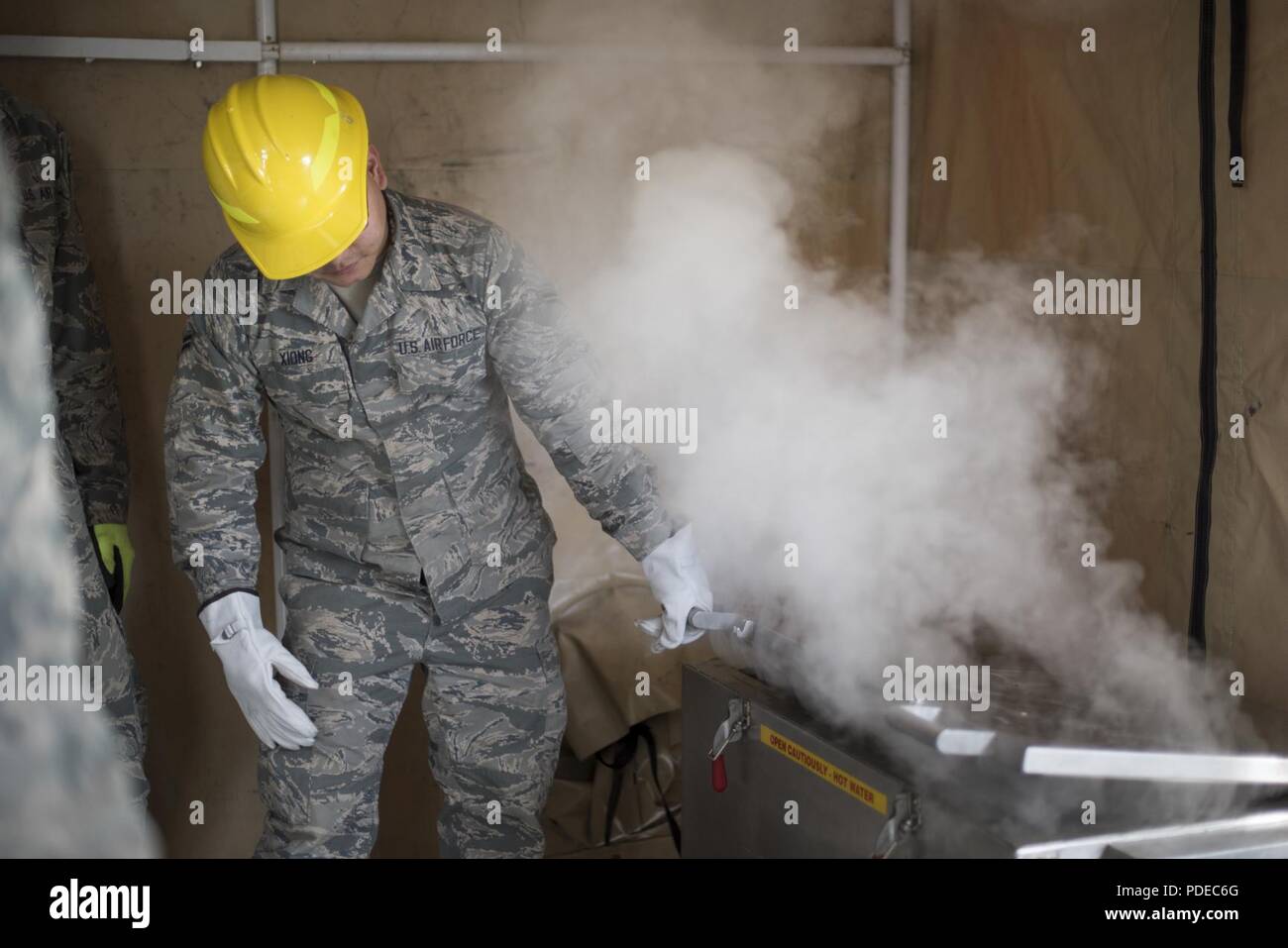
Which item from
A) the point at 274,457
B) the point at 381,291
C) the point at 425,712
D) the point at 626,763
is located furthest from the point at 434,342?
the point at 626,763

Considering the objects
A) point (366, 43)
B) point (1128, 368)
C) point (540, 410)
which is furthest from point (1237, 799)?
point (366, 43)

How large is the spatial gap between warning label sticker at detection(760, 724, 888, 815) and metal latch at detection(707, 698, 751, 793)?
0.17 ft

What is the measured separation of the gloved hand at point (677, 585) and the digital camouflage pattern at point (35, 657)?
3.45 feet

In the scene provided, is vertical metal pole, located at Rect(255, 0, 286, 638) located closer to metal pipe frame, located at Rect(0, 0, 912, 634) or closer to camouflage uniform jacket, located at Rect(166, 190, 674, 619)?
metal pipe frame, located at Rect(0, 0, 912, 634)

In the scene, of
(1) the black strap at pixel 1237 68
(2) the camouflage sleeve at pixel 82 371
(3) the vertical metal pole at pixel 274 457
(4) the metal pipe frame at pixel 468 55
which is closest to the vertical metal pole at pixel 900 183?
(4) the metal pipe frame at pixel 468 55

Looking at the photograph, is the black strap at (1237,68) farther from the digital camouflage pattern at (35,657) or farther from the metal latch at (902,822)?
the digital camouflage pattern at (35,657)

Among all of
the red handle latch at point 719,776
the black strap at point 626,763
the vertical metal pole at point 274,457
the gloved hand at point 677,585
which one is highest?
the vertical metal pole at point 274,457

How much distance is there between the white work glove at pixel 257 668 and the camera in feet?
6.82

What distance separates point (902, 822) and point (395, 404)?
1.23 metres

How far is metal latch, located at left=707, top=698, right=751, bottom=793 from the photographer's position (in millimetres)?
1958

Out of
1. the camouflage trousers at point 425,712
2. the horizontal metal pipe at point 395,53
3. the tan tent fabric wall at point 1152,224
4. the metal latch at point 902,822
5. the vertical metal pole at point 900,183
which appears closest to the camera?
the metal latch at point 902,822

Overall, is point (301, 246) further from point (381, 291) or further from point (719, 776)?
point (719, 776)

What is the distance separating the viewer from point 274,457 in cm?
285

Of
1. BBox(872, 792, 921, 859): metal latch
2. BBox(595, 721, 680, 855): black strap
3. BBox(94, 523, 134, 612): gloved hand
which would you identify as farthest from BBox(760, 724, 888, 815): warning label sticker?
BBox(94, 523, 134, 612): gloved hand
